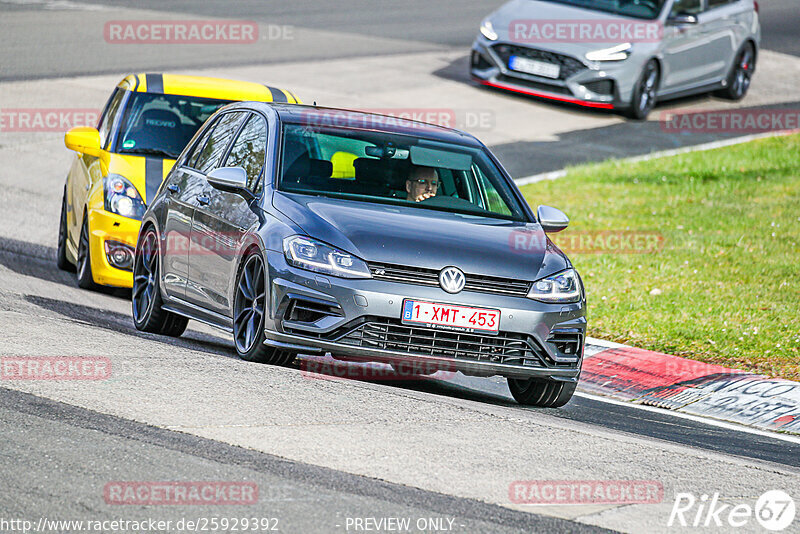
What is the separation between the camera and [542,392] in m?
8.45

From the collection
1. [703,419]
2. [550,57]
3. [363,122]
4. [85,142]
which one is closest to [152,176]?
[85,142]

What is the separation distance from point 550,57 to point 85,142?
10285mm

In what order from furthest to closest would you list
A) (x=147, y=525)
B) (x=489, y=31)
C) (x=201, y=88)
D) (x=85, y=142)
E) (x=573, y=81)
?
1. (x=489, y=31)
2. (x=573, y=81)
3. (x=201, y=88)
4. (x=85, y=142)
5. (x=147, y=525)

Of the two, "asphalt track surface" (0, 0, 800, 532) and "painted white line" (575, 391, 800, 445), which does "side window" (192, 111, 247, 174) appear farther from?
"painted white line" (575, 391, 800, 445)

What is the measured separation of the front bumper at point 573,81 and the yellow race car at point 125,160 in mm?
8853

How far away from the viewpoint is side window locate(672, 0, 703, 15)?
69.8ft

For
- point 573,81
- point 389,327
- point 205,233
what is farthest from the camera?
point 573,81

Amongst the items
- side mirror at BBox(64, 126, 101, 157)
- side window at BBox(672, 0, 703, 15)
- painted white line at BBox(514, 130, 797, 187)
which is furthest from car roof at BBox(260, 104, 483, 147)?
side window at BBox(672, 0, 703, 15)

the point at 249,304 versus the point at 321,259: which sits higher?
the point at 321,259

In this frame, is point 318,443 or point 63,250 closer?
point 318,443

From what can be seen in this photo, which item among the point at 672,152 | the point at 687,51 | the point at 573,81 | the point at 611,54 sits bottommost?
the point at 672,152

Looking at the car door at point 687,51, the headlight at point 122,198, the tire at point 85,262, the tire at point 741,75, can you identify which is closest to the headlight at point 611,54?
the car door at point 687,51

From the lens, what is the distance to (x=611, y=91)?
20.7 m

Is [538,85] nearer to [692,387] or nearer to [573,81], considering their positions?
[573,81]
